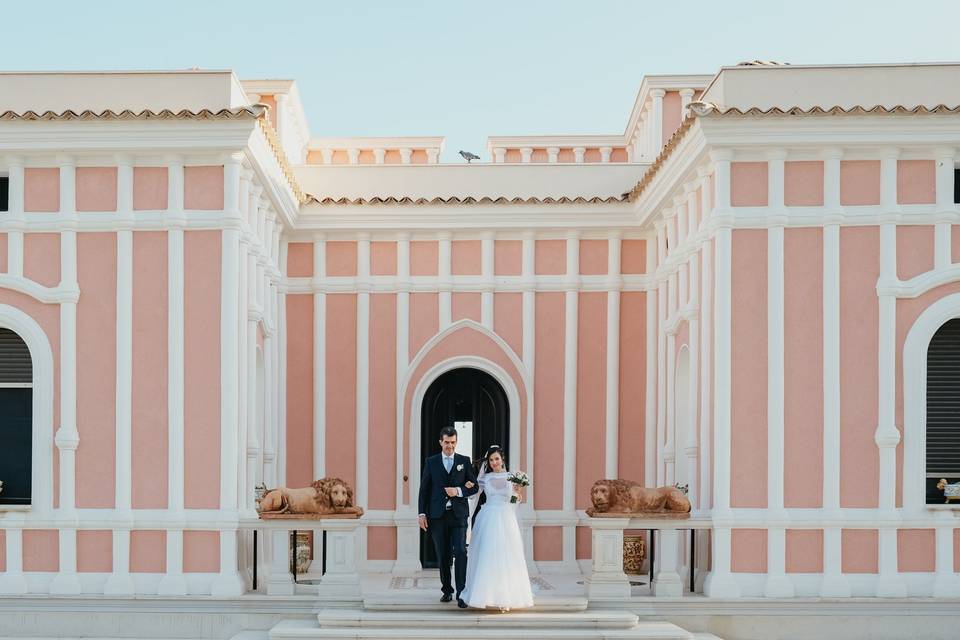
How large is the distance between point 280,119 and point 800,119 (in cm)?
826

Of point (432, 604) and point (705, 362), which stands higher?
point (705, 362)

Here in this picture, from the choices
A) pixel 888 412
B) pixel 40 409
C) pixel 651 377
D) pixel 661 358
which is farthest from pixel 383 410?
pixel 888 412

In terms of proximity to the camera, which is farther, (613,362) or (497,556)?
(613,362)

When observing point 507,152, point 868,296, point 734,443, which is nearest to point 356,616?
point 734,443

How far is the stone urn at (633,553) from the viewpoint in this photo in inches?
579

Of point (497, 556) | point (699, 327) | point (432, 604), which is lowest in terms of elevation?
point (432, 604)

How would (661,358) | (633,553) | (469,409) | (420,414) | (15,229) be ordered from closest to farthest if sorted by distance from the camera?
1. (15,229)
2. (633,553)
3. (661,358)
4. (420,414)
5. (469,409)

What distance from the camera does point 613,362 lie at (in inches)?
636

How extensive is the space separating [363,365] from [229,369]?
3.94 meters

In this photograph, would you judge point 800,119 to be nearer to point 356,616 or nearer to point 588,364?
point 588,364

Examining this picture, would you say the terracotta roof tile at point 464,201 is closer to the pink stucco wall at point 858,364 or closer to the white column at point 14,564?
the pink stucco wall at point 858,364

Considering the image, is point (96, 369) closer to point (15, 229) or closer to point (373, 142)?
point (15, 229)

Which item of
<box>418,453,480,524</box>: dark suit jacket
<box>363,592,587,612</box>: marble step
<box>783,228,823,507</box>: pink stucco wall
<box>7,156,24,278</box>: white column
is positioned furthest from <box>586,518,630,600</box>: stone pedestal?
<box>7,156,24,278</box>: white column

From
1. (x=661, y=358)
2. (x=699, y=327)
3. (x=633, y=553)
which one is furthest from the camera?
(x=661, y=358)
